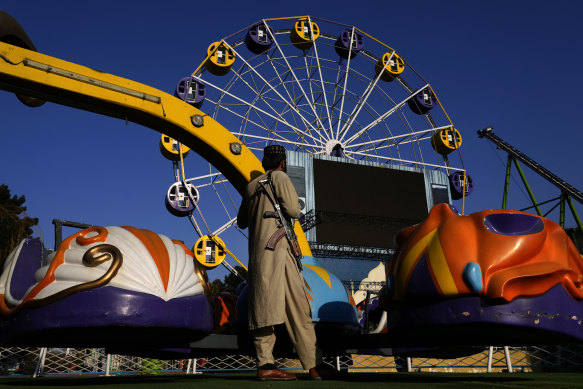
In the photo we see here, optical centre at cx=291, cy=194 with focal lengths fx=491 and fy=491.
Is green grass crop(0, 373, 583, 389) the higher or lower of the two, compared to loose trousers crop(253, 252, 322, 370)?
lower

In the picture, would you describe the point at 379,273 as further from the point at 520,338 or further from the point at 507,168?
the point at 520,338

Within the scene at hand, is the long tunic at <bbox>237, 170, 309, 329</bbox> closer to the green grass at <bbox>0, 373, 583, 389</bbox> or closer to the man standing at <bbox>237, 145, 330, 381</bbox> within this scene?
the man standing at <bbox>237, 145, 330, 381</bbox>

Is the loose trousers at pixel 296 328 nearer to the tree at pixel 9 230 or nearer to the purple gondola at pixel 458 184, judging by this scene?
the tree at pixel 9 230

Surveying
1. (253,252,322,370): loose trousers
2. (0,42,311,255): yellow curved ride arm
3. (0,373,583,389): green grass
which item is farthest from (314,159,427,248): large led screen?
(253,252,322,370): loose trousers

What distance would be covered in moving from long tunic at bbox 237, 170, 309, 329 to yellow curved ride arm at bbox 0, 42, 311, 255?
1.84 m

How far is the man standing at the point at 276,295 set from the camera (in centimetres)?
262

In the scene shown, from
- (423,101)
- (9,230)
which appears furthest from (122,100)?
(423,101)

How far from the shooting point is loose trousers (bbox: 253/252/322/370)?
2.65m

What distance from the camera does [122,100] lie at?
14.0 feet

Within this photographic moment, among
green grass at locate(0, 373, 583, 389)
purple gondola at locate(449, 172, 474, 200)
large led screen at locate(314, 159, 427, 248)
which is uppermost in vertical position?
purple gondola at locate(449, 172, 474, 200)

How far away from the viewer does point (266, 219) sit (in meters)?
2.83

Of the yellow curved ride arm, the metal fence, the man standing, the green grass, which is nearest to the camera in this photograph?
the green grass

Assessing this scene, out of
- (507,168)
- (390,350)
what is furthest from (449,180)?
(390,350)

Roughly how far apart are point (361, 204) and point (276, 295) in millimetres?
19976
